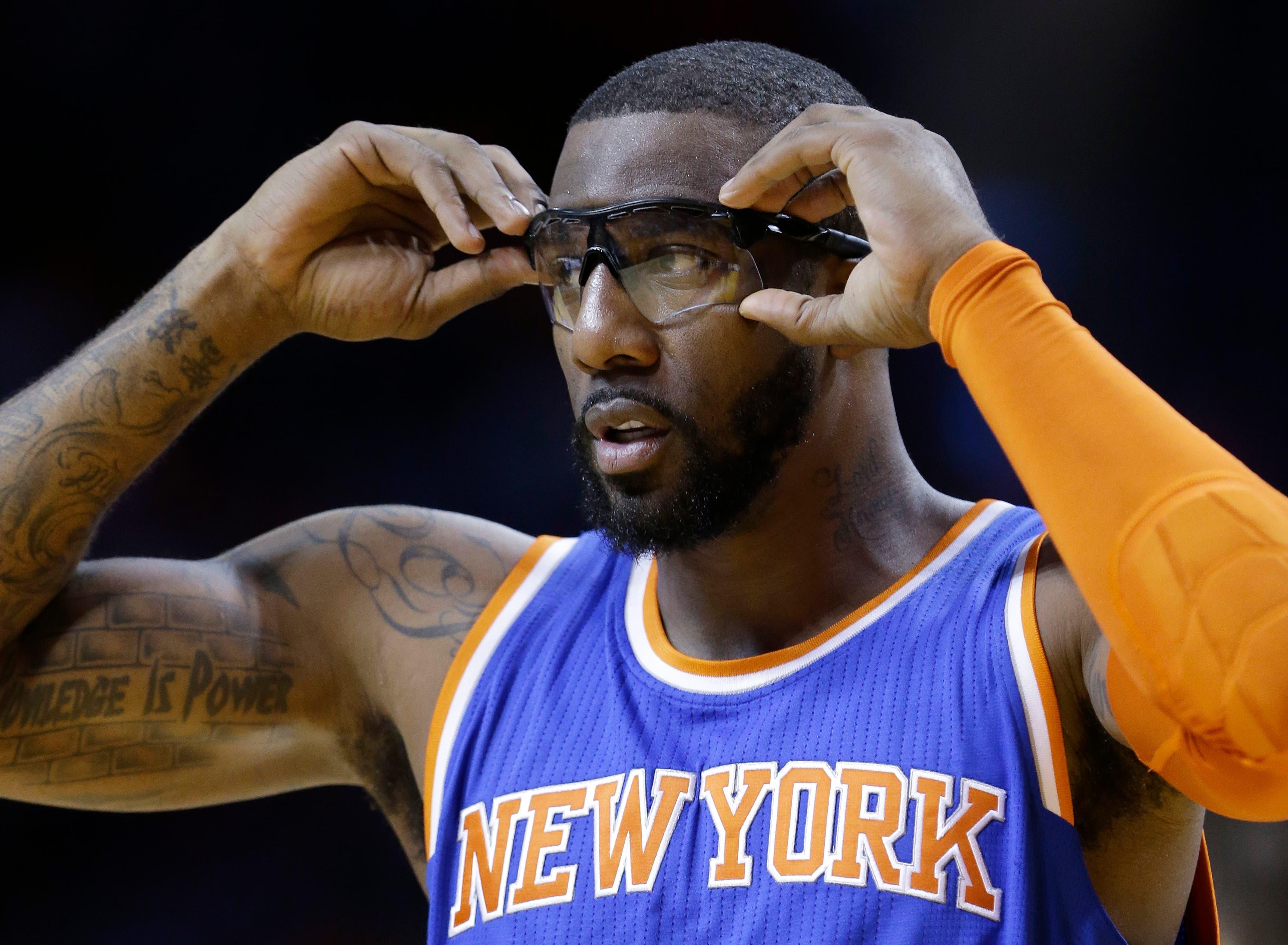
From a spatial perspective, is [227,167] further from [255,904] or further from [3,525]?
[255,904]

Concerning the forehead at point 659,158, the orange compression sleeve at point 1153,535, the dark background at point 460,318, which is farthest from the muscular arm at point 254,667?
the dark background at point 460,318

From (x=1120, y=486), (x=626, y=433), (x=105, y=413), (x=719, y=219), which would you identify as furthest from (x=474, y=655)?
(x=1120, y=486)

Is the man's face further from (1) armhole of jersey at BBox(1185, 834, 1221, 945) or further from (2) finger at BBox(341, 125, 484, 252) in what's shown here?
(1) armhole of jersey at BBox(1185, 834, 1221, 945)

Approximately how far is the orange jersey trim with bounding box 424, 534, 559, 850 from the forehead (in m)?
0.65

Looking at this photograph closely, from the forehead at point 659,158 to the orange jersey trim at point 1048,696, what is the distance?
710 mm

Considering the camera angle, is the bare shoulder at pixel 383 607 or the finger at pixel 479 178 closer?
the finger at pixel 479 178

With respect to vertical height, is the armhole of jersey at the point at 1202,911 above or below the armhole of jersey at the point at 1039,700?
below

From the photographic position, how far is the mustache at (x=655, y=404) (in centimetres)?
167

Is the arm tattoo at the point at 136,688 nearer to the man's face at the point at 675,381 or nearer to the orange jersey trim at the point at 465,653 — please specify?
the orange jersey trim at the point at 465,653

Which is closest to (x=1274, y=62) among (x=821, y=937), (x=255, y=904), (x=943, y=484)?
(x=943, y=484)

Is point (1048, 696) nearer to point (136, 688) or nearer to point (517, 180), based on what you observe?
point (517, 180)

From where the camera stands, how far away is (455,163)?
1.84 meters

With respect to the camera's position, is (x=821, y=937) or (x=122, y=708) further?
(x=122, y=708)

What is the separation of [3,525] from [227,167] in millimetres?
1865
